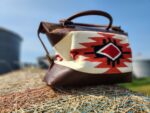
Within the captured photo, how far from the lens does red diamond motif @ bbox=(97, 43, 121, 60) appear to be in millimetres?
2259

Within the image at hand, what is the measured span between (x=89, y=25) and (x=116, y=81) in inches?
19.8

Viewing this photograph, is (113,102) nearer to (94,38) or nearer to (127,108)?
(127,108)

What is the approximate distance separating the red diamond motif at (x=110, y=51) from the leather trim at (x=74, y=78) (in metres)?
0.14

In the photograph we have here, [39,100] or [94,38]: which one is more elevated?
[94,38]

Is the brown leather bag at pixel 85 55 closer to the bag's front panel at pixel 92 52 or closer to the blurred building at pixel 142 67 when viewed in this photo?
the bag's front panel at pixel 92 52

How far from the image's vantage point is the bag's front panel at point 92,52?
2.22m

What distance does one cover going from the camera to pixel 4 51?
848 inches

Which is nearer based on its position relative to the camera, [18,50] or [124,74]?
[124,74]

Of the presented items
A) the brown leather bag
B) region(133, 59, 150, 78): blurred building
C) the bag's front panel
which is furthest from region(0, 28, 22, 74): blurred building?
the bag's front panel

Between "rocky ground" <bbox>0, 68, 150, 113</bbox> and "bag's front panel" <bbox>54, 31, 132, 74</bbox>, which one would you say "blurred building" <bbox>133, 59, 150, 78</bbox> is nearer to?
"bag's front panel" <bbox>54, 31, 132, 74</bbox>

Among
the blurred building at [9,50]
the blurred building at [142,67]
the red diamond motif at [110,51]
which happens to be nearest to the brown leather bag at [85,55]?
the red diamond motif at [110,51]

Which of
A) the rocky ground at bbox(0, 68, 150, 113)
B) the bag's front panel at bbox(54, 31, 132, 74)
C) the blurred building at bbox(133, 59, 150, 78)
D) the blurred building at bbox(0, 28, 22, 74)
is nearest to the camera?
the rocky ground at bbox(0, 68, 150, 113)

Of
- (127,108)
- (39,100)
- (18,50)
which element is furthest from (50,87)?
(18,50)

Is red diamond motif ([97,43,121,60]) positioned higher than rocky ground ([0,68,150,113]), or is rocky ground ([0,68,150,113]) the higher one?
red diamond motif ([97,43,121,60])
